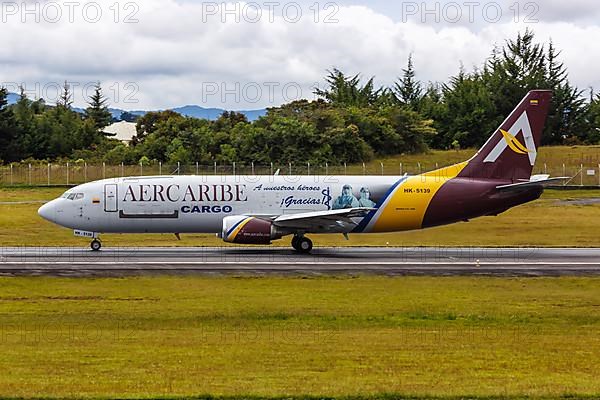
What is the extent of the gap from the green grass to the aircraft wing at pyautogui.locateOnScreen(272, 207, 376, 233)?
8.60 meters

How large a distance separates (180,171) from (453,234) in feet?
102

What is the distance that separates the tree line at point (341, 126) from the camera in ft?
290

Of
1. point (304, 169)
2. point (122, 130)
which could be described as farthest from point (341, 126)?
point (122, 130)

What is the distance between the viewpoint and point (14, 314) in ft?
90.6

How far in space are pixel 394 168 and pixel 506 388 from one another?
2780 inches

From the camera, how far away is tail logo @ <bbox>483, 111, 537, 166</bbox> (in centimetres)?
4672

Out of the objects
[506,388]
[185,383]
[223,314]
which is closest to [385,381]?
[506,388]

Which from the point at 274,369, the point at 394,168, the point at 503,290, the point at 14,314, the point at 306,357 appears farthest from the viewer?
the point at 394,168

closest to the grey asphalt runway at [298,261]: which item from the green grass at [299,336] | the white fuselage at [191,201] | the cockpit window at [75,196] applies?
the white fuselage at [191,201]

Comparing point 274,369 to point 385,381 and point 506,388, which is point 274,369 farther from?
point 506,388

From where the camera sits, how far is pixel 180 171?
261 feet

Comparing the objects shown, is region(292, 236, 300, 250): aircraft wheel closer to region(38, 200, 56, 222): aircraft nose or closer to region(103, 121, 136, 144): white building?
region(38, 200, 56, 222): aircraft nose

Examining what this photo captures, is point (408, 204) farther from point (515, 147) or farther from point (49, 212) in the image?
point (49, 212)

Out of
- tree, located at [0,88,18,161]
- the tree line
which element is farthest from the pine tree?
tree, located at [0,88,18,161]
